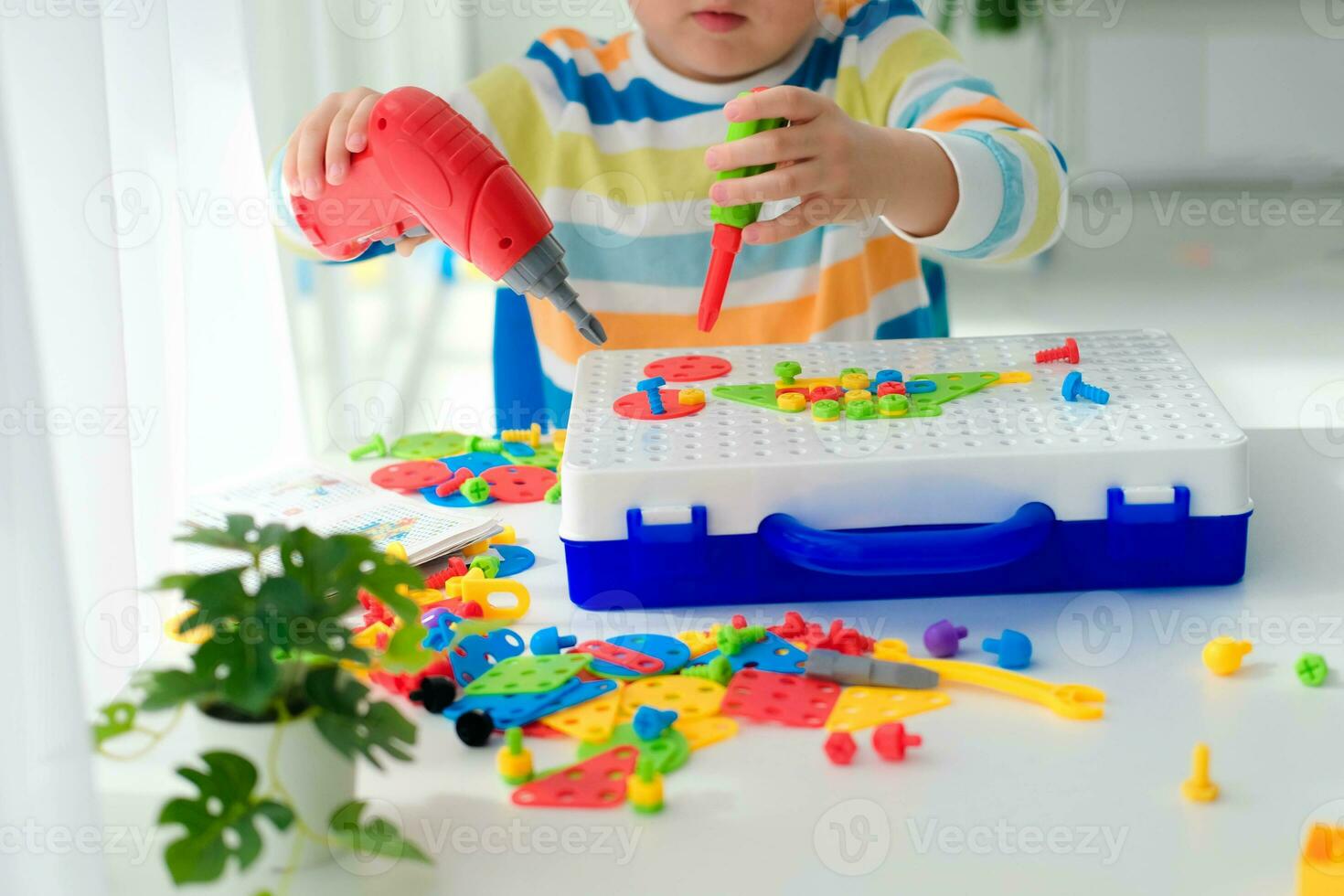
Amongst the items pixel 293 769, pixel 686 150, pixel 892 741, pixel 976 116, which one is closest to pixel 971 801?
pixel 892 741

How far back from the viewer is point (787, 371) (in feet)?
2.55

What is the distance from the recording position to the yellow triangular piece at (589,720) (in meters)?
0.55

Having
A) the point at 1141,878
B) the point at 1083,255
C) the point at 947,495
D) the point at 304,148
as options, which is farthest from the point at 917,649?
the point at 1083,255

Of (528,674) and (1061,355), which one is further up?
(1061,355)

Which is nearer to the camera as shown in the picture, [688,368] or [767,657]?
[767,657]

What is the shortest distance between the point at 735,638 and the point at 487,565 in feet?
0.56

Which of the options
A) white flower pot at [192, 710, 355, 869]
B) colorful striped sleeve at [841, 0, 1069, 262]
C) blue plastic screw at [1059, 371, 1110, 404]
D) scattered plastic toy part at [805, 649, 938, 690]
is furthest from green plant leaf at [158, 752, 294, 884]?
colorful striped sleeve at [841, 0, 1069, 262]

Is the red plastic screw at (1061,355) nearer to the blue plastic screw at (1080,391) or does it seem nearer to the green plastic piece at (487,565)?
the blue plastic screw at (1080,391)

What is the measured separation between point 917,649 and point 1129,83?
266 cm

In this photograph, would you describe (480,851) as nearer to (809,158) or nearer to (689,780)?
(689,780)

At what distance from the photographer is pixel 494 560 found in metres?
0.73

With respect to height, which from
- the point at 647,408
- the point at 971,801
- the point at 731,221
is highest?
the point at 731,221

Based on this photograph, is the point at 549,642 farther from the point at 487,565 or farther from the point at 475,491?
the point at 475,491

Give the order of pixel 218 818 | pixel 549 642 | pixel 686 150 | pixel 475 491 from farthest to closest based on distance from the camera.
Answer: pixel 686 150, pixel 475 491, pixel 549 642, pixel 218 818
